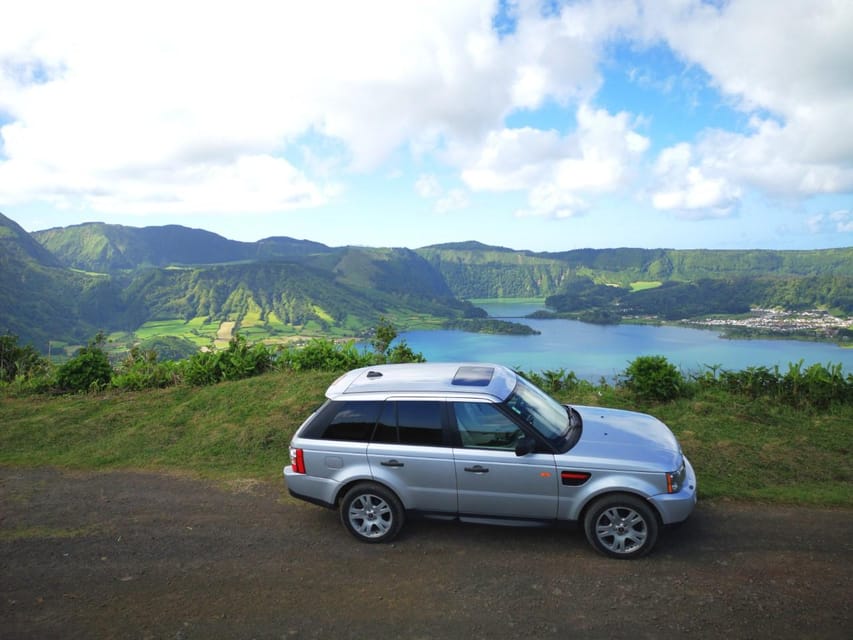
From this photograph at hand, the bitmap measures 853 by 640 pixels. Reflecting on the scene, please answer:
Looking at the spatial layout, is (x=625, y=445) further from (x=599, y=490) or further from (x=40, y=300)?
(x=40, y=300)

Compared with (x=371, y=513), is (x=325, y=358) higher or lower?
higher

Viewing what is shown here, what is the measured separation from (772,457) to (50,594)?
9802 mm

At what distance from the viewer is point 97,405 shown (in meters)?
12.7

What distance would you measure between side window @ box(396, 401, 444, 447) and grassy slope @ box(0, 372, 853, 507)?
3.25m

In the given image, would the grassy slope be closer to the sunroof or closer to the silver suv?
the silver suv

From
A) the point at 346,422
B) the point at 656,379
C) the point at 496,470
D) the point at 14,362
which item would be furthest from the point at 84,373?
the point at 656,379

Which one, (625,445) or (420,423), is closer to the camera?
(625,445)

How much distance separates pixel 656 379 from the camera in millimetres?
11391

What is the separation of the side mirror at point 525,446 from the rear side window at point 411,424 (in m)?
0.89

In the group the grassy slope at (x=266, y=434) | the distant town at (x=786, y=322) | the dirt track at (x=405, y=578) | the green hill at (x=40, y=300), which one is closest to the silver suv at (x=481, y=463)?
the dirt track at (x=405, y=578)

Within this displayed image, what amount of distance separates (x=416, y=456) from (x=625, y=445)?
95.3 inches

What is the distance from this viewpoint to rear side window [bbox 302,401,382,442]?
646 centimetres

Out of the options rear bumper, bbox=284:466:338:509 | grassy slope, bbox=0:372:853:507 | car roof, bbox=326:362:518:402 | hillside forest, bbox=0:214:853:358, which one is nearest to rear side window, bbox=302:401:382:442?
car roof, bbox=326:362:518:402

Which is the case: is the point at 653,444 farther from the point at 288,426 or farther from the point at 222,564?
the point at 288,426
